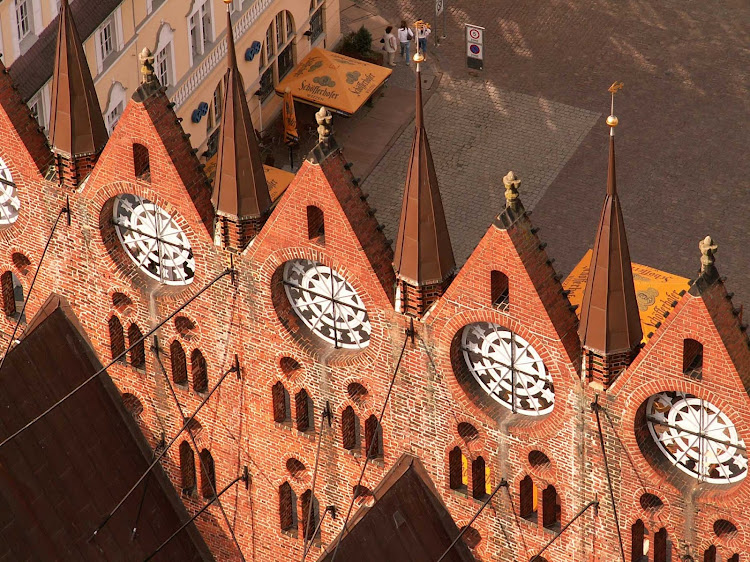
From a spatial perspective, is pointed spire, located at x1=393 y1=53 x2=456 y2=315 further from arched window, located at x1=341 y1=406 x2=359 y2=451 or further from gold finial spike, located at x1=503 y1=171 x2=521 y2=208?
arched window, located at x1=341 y1=406 x2=359 y2=451

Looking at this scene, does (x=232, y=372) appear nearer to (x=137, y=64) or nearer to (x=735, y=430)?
(x=735, y=430)

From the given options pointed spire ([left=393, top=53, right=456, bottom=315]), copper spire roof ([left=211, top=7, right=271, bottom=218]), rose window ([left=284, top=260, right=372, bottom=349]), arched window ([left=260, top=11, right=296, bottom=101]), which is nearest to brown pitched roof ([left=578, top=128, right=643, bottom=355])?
pointed spire ([left=393, top=53, right=456, bottom=315])

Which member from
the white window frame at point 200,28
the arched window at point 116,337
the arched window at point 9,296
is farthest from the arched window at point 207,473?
the white window frame at point 200,28

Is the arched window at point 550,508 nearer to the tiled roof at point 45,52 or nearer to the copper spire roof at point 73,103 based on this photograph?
the copper spire roof at point 73,103

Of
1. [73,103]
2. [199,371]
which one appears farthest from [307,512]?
[73,103]

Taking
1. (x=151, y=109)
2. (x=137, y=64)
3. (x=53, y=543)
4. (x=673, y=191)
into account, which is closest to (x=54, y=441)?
(x=53, y=543)

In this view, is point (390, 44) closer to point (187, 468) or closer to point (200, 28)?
point (200, 28)

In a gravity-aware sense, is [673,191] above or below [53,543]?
above

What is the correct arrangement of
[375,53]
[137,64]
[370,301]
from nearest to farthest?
1. [370,301]
2. [137,64]
3. [375,53]
